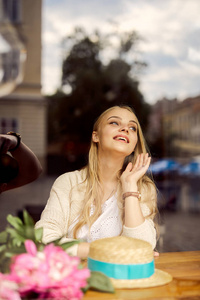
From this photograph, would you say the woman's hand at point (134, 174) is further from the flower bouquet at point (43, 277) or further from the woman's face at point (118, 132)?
the flower bouquet at point (43, 277)

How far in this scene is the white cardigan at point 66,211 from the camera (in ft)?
4.99

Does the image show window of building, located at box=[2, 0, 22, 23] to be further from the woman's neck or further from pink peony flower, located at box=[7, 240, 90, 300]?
pink peony flower, located at box=[7, 240, 90, 300]

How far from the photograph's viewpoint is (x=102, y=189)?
1.78 m

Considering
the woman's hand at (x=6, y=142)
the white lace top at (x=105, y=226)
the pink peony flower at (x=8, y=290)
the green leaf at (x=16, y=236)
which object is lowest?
the white lace top at (x=105, y=226)

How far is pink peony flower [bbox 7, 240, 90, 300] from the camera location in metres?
0.88

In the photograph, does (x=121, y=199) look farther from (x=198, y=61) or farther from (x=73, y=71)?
(x=73, y=71)

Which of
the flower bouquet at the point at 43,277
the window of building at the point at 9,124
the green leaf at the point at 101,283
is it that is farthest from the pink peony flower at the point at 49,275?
the window of building at the point at 9,124

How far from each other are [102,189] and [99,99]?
25.2 ft

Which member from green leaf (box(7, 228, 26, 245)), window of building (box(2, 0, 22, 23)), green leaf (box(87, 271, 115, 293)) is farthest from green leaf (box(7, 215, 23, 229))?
window of building (box(2, 0, 22, 23))

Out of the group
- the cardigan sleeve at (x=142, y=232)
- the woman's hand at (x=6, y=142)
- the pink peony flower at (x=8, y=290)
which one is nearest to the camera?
the pink peony flower at (x=8, y=290)

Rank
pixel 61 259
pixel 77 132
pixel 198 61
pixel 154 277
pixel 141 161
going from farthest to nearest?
pixel 77 132 → pixel 198 61 → pixel 141 161 → pixel 154 277 → pixel 61 259

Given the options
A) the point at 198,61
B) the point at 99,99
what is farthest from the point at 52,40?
the point at 198,61

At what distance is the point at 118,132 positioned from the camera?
1.69 m

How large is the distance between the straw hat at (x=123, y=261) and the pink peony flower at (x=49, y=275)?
8.5 inches
